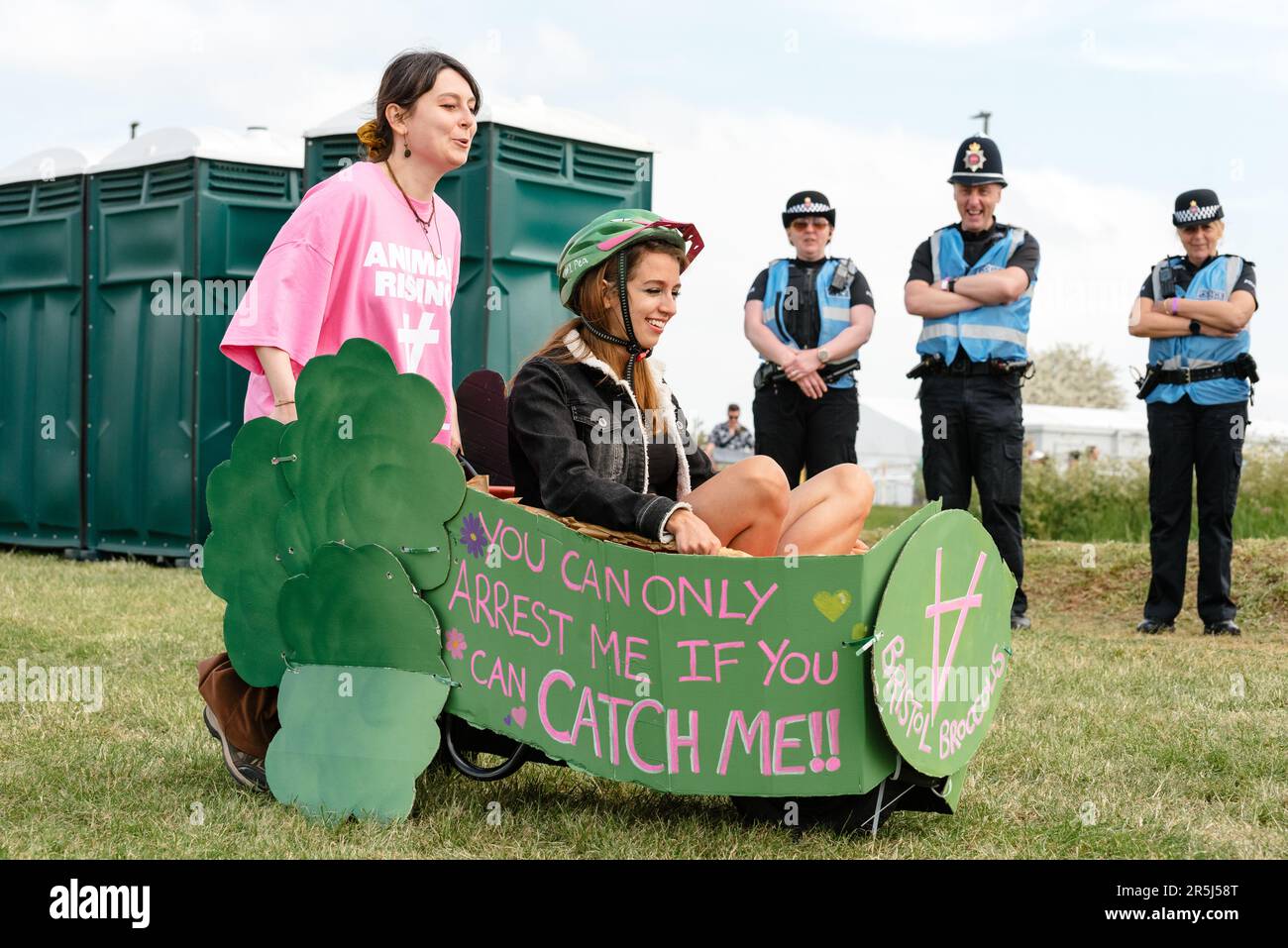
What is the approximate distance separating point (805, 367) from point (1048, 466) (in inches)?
277

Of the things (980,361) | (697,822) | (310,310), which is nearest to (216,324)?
(980,361)

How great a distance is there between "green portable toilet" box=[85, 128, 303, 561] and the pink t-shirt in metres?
5.83

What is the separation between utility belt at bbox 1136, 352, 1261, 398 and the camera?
685 centimetres

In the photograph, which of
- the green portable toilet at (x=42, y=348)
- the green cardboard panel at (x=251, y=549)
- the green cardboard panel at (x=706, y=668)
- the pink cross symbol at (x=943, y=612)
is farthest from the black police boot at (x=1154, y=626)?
the green portable toilet at (x=42, y=348)

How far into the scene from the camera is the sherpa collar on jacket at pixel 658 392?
3.32 meters

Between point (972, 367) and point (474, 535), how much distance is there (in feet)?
13.4

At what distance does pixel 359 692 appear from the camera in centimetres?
330

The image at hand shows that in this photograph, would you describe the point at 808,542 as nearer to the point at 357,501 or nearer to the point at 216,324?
the point at 357,501

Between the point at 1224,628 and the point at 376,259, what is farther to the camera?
the point at 1224,628

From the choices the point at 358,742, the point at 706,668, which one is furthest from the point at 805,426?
the point at 706,668

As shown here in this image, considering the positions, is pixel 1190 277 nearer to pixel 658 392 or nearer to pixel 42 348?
pixel 658 392

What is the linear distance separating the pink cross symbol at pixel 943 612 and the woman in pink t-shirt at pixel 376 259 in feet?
3.72

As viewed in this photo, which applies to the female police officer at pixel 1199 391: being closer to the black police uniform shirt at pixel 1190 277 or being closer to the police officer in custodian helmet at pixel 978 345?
the black police uniform shirt at pixel 1190 277

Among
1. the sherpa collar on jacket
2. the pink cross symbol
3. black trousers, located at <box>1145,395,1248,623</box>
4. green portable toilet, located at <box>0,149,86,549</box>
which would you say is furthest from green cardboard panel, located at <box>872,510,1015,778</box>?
green portable toilet, located at <box>0,149,86,549</box>
